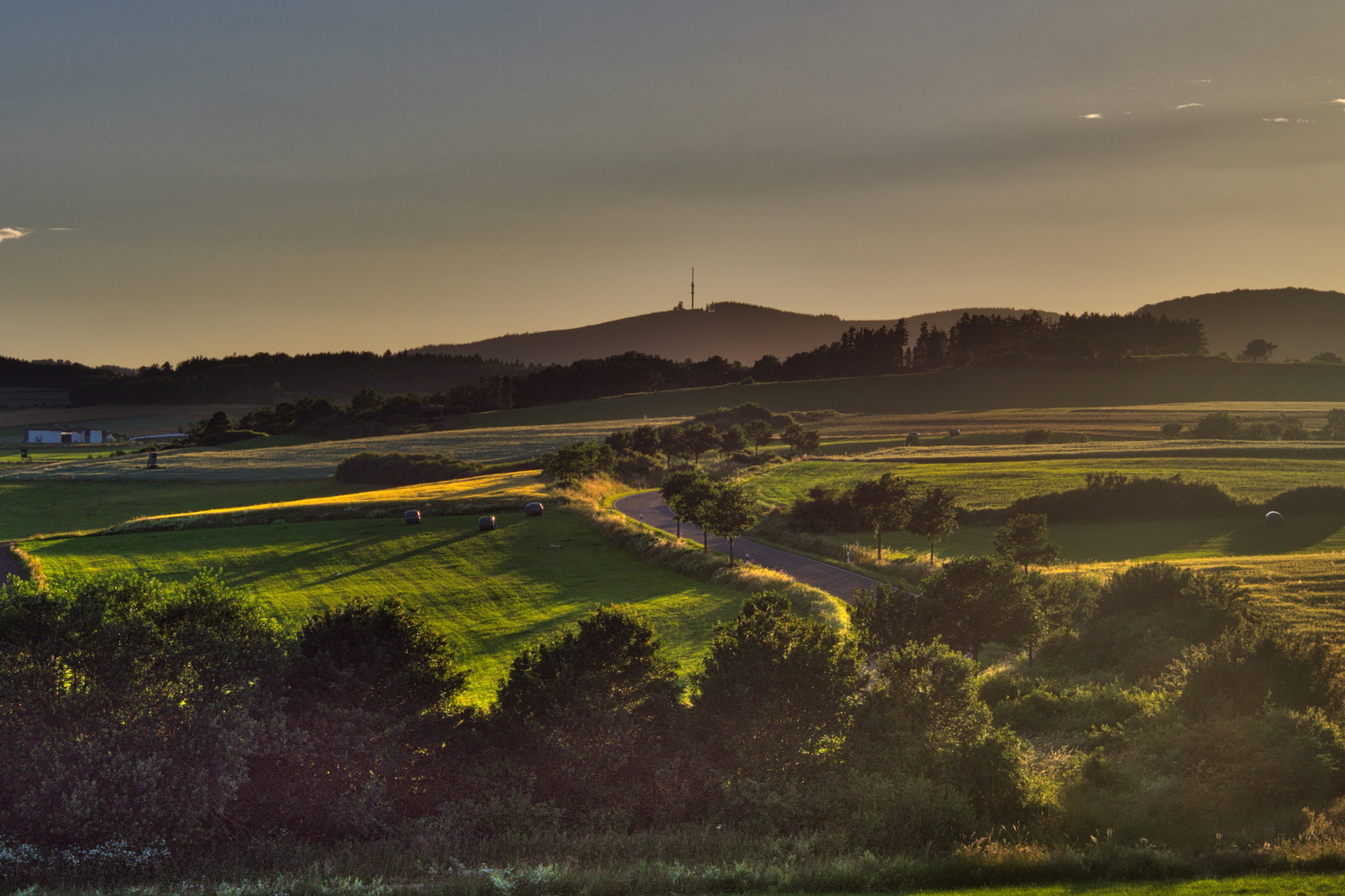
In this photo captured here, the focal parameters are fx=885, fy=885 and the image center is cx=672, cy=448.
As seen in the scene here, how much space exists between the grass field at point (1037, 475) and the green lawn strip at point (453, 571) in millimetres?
25916

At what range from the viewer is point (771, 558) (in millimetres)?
52062

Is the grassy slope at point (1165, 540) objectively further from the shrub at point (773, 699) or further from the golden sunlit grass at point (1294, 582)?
the shrub at point (773, 699)

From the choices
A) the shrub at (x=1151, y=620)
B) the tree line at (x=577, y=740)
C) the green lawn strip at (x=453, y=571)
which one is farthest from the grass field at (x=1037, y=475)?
the tree line at (x=577, y=740)

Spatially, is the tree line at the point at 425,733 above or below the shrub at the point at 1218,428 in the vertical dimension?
below

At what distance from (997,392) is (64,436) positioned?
6176 inches

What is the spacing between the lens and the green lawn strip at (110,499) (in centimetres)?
6031

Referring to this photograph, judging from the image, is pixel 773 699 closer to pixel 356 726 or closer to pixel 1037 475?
pixel 356 726

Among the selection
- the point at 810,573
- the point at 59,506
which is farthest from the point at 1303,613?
the point at 59,506

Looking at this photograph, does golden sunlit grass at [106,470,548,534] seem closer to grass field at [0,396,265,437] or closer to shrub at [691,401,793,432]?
shrub at [691,401,793,432]

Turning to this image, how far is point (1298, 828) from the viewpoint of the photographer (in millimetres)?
14727

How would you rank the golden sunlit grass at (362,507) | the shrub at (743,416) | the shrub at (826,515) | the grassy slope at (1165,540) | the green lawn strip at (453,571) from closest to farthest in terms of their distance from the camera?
the green lawn strip at (453,571), the grassy slope at (1165,540), the golden sunlit grass at (362,507), the shrub at (826,515), the shrub at (743,416)

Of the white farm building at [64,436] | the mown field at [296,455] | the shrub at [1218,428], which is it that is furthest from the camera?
the white farm building at [64,436]

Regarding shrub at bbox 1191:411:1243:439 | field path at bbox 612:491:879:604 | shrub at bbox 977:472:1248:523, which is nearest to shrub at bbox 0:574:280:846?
field path at bbox 612:491:879:604

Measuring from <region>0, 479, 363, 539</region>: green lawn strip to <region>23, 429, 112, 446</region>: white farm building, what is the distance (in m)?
78.4
